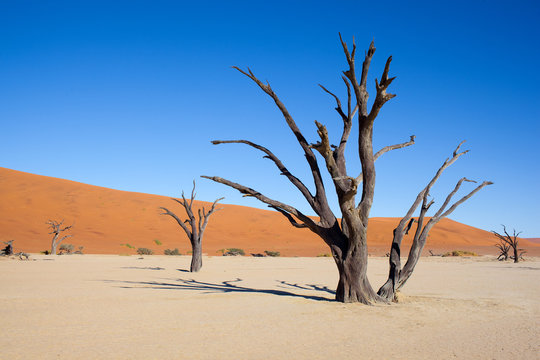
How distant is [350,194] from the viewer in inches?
267

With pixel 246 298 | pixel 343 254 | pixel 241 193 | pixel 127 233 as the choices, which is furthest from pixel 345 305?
pixel 127 233

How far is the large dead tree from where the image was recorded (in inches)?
271

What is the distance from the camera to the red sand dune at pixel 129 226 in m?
38.7

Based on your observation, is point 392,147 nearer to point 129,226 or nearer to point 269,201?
point 269,201

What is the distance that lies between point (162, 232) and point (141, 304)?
141 ft

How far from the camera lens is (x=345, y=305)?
7.21 meters

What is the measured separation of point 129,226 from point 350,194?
46331mm

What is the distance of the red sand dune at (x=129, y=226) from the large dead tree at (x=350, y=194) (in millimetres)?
29272

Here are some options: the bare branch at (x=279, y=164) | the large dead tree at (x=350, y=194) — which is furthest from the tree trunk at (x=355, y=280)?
the bare branch at (x=279, y=164)

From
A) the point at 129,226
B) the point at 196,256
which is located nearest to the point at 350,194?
the point at 196,256

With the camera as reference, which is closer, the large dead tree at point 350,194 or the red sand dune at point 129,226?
the large dead tree at point 350,194

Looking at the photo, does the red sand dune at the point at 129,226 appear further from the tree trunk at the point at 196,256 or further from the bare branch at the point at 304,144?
the bare branch at the point at 304,144

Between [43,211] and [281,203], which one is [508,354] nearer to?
[281,203]

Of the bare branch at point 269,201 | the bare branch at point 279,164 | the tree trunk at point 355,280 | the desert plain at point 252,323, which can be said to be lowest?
the desert plain at point 252,323
